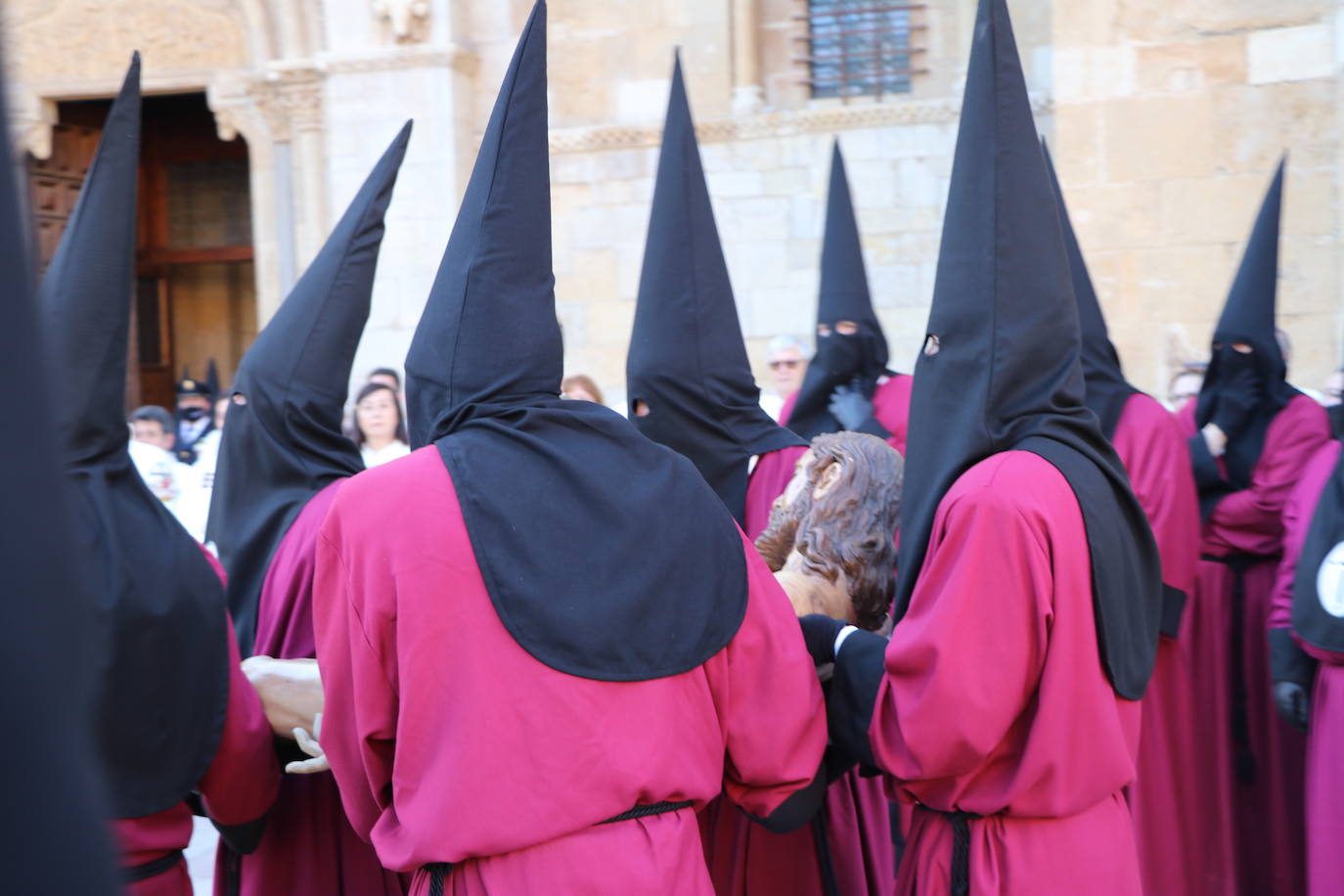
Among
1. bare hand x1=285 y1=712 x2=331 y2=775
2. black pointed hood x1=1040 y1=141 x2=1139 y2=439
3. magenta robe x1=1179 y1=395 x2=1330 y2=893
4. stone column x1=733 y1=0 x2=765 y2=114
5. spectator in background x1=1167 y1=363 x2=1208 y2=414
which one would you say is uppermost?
stone column x1=733 y1=0 x2=765 y2=114

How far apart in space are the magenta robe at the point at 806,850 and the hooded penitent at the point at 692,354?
153 cm

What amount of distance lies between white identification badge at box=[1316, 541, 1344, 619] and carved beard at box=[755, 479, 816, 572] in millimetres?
1658

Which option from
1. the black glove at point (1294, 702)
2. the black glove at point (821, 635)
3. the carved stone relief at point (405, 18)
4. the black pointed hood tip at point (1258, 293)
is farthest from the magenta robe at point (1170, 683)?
the carved stone relief at point (405, 18)

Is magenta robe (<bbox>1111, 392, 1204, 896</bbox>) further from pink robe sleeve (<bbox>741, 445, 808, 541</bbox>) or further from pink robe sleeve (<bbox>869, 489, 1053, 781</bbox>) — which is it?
pink robe sleeve (<bbox>869, 489, 1053, 781</bbox>)

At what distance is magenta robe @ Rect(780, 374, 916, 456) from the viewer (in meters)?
5.80

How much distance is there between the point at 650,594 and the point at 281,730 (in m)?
1.18

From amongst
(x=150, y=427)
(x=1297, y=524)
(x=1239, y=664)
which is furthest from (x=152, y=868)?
(x=150, y=427)

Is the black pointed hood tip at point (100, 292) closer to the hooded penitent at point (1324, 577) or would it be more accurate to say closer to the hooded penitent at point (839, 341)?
the hooded penitent at point (1324, 577)

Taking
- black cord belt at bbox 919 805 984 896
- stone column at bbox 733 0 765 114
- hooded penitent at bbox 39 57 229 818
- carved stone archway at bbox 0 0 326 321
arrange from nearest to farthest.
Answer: black cord belt at bbox 919 805 984 896
hooded penitent at bbox 39 57 229 818
stone column at bbox 733 0 765 114
carved stone archway at bbox 0 0 326 321

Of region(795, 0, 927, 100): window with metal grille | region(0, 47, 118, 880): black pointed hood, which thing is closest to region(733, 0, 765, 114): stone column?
region(795, 0, 927, 100): window with metal grille

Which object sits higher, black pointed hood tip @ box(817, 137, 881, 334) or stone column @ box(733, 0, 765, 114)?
stone column @ box(733, 0, 765, 114)

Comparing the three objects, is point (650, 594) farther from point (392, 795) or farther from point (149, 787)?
point (149, 787)

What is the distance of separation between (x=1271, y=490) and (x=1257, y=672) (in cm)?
69

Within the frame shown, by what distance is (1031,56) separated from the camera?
9320 millimetres
